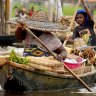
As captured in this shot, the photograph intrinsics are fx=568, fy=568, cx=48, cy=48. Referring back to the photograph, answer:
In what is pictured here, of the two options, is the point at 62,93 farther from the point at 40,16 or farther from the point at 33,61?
the point at 40,16

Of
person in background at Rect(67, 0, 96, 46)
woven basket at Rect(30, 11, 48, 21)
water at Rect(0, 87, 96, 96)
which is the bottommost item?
water at Rect(0, 87, 96, 96)

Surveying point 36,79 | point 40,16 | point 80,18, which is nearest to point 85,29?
point 80,18

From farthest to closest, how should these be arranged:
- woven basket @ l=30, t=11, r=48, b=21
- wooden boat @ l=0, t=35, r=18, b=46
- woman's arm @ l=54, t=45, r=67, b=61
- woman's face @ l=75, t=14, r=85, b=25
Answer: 1. wooden boat @ l=0, t=35, r=18, b=46
2. woman's face @ l=75, t=14, r=85, b=25
3. woven basket @ l=30, t=11, r=48, b=21
4. woman's arm @ l=54, t=45, r=67, b=61

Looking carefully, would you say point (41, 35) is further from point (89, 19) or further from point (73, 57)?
point (89, 19)

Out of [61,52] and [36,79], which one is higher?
[61,52]

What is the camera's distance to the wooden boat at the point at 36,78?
11.4 metres

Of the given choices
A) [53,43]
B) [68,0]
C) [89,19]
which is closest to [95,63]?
[89,19]

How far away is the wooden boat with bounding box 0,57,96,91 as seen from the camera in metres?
11.4

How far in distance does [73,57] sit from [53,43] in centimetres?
113

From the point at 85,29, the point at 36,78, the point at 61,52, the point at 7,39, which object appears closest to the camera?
the point at 36,78

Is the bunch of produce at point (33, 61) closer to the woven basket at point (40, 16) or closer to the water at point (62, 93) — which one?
the water at point (62, 93)

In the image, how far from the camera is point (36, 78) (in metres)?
11.8

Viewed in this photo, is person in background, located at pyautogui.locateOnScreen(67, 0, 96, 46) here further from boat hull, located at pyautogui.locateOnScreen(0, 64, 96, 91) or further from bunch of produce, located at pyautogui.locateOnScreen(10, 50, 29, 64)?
bunch of produce, located at pyautogui.locateOnScreen(10, 50, 29, 64)

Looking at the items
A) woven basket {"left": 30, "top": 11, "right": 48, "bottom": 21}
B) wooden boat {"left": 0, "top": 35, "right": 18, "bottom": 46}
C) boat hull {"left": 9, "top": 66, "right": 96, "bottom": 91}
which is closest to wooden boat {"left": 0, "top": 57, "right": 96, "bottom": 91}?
boat hull {"left": 9, "top": 66, "right": 96, "bottom": 91}
